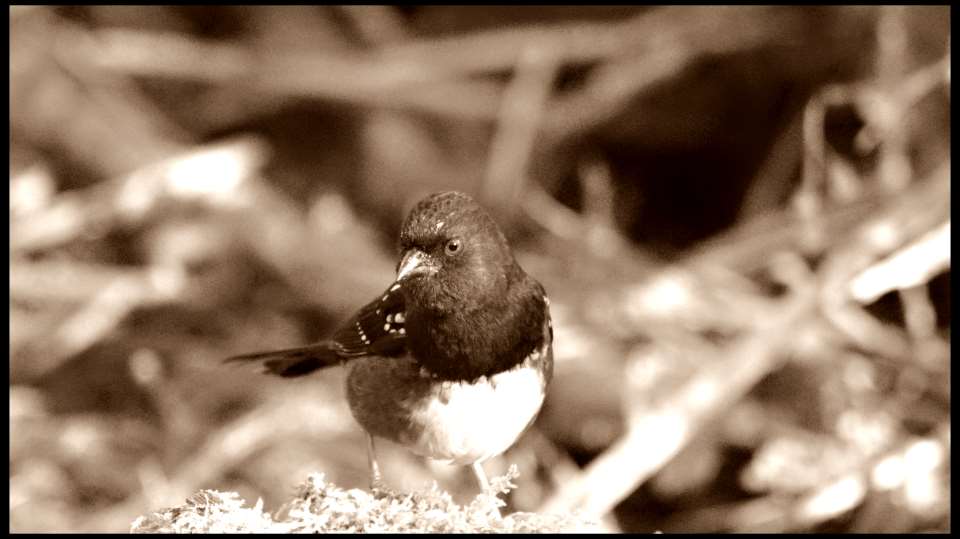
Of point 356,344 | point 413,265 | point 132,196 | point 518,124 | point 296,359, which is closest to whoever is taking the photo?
point 413,265

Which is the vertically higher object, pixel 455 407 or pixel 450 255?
pixel 450 255

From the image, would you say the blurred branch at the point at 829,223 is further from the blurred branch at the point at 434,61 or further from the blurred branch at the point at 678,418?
the blurred branch at the point at 434,61

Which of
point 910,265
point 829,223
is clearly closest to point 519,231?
point 829,223

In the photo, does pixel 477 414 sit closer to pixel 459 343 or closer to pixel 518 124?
pixel 459 343

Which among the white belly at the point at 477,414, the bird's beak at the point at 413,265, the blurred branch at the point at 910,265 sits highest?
the blurred branch at the point at 910,265

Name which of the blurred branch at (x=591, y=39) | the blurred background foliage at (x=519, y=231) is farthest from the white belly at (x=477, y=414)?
the blurred branch at (x=591, y=39)

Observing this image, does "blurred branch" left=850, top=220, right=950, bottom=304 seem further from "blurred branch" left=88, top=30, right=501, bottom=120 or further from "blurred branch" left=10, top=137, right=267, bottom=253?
"blurred branch" left=10, top=137, right=267, bottom=253
